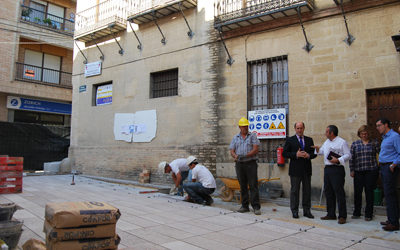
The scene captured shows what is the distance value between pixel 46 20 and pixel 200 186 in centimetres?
1945

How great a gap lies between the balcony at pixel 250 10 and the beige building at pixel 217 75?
0.03 m

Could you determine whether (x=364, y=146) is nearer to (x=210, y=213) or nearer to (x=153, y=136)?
(x=210, y=213)

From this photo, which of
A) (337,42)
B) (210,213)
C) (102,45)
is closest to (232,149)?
(210,213)

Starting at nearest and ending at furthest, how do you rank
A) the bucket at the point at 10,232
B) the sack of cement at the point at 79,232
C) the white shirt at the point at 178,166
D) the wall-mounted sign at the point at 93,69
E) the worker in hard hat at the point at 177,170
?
the sack of cement at the point at 79,232
the bucket at the point at 10,232
the worker in hard hat at the point at 177,170
the white shirt at the point at 178,166
the wall-mounted sign at the point at 93,69

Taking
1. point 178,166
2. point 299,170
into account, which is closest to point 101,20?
point 178,166

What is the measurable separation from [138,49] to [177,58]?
2232 millimetres

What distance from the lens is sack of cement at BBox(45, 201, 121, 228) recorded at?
10.0 ft

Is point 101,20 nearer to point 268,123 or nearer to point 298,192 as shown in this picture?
point 268,123

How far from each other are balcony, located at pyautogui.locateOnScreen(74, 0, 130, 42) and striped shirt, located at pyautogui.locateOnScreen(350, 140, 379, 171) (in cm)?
1036

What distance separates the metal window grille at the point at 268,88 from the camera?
29.7 ft

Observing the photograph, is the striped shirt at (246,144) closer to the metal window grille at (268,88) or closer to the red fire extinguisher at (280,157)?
the red fire extinguisher at (280,157)

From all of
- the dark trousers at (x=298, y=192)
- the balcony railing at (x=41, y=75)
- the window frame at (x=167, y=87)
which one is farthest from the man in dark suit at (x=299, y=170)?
the balcony railing at (x=41, y=75)

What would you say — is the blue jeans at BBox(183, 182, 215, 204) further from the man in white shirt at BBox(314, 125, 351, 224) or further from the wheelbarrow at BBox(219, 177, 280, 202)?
the man in white shirt at BBox(314, 125, 351, 224)

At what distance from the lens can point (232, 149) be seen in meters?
7.23
